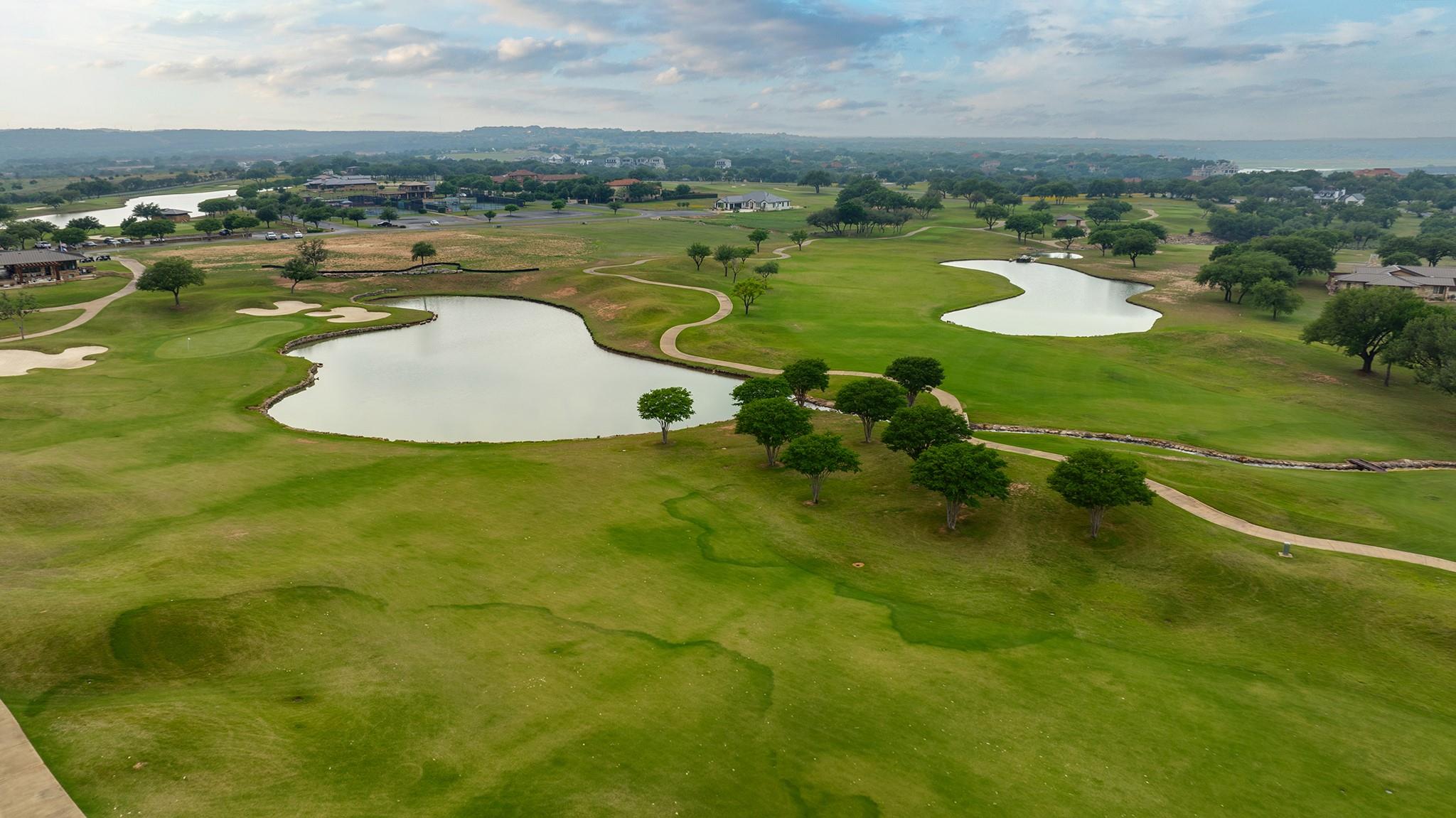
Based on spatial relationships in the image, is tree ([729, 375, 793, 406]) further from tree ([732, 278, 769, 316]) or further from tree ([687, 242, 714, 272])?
tree ([687, 242, 714, 272])

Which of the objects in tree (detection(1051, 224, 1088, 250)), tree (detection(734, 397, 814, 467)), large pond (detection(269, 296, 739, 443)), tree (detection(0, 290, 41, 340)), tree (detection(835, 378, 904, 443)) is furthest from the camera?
tree (detection(1051, 224, 1088, 250))

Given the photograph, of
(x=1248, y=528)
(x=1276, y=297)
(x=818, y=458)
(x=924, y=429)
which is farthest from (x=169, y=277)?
(x=1276, y=297)

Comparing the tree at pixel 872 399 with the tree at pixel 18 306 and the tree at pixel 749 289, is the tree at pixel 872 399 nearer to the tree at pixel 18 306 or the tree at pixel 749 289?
the tree at pixel 749 289

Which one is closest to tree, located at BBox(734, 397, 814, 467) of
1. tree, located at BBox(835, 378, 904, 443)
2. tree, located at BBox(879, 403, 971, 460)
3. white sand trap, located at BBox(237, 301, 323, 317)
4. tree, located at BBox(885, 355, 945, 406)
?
tree, located at BBox(835, 378, 904, 443)

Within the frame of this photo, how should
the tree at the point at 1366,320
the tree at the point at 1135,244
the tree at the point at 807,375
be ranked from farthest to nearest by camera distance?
the tree at the point at 1135,244 → the tree at the point at 1366,320 → the tree at the point at 807,375

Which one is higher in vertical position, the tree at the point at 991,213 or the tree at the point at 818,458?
the tree at the point at 991,213

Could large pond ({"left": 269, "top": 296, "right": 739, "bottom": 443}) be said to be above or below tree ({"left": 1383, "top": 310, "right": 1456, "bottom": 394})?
below

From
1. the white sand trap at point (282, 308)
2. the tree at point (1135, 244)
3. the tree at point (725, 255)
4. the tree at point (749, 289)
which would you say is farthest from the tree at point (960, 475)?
the tree at point (1135, 244)
